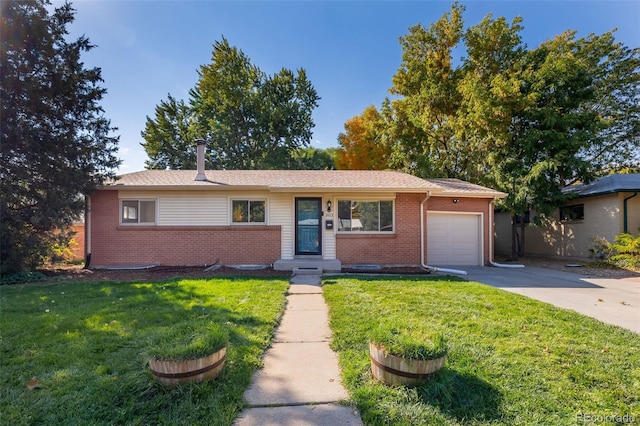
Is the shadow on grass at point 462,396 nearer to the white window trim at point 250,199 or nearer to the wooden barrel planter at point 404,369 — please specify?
the wooden barrel planter at point 404,369

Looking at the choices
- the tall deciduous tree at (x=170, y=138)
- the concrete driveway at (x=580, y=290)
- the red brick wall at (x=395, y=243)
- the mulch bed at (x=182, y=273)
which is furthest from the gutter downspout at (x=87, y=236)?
the tall deciduous tree at (x=170, y=138)

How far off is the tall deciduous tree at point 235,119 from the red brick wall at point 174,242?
1362 centimetres

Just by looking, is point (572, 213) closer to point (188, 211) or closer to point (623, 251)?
point (623, 251)

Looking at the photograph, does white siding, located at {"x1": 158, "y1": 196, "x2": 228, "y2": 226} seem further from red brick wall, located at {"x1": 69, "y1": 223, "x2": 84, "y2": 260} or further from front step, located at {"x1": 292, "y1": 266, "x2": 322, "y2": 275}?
red brick wall, located at {"x1": 69, "y1": 223, "x2": 84, "y2": 260}

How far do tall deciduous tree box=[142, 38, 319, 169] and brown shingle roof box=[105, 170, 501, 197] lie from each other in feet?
38.5

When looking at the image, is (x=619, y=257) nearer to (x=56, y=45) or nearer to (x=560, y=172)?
(x=560, y=172)

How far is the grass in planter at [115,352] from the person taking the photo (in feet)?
7.52

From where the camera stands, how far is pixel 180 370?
244 cm

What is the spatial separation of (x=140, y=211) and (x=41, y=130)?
3319mm

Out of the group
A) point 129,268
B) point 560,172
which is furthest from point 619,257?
point 129,268

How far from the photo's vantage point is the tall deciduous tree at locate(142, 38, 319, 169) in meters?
23.4

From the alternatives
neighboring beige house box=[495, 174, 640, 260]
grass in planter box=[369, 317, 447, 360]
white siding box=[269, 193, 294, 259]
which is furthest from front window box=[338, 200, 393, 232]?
neighboring beige house box=[495, 174, 640, 260]

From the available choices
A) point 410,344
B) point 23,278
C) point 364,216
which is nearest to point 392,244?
point 364,216

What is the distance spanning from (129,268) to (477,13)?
1933cm
